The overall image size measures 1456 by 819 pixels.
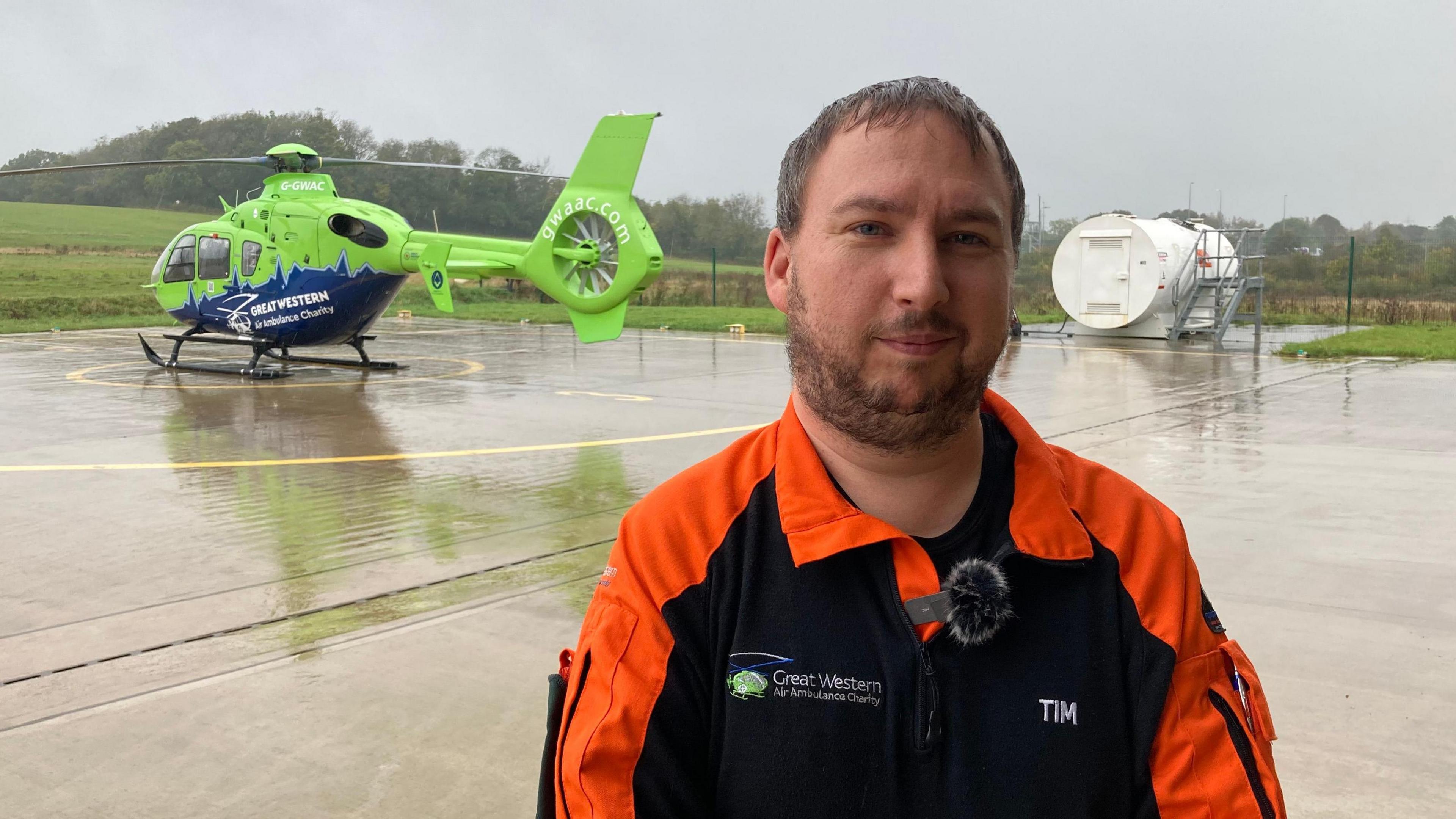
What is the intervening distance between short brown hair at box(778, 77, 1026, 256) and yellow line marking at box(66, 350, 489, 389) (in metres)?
13.9

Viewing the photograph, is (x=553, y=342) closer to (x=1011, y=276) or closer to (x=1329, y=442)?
(x=1329, y=442)

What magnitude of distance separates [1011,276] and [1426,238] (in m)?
45.7

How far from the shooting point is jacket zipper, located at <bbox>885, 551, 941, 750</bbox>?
1513 millimetres

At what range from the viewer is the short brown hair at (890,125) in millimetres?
1607

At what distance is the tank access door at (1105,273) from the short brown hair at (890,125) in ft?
72.0

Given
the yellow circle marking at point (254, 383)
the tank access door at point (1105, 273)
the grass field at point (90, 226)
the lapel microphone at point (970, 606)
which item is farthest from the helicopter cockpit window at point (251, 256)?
the grass field at point (90, 226)

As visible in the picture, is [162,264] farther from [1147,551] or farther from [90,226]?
[90,226]

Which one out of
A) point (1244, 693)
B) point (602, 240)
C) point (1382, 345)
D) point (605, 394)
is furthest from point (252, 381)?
point (1382, 345)

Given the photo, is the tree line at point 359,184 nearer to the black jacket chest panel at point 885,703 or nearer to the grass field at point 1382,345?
the grass field at point 1382,345

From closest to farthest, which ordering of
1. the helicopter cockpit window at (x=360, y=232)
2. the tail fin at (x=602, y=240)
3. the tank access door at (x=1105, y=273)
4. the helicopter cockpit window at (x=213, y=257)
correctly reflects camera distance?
the tail fin at (x=602, y=240)
the helicopter cockpit window at (x=360, y=232)
the helicopter cockpit window at (x=213, y=257)
the tank access door at (x=1105, y=273)

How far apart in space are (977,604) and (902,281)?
47cm

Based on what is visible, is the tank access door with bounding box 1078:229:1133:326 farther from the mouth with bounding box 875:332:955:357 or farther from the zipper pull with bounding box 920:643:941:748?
the zipper pull with bounding box 920:643:941:748

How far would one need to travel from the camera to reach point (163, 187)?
5431 centimetres

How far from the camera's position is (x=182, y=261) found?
1641 centimetres
